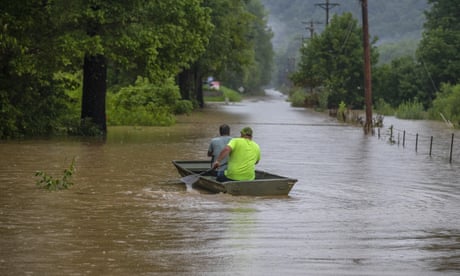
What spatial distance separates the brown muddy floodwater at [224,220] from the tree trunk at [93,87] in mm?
6824

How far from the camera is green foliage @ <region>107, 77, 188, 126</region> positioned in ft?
153

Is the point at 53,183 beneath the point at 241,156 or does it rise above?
beneath

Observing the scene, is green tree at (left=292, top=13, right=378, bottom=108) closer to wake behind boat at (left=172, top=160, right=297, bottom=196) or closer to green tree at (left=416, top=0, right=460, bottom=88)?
green tree at (left=416, top=0, right=460, bottom=88)

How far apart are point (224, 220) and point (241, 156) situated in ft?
11.8

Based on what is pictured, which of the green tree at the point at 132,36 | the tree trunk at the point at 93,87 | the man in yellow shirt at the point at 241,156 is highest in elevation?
the green tree at the point at 132,36

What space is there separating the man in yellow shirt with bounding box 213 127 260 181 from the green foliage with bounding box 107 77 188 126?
88.6 feet

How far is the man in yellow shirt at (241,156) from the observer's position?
19.1 meters

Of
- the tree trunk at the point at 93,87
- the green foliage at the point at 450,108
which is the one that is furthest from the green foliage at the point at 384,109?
the tree trunk at the point at 93,87

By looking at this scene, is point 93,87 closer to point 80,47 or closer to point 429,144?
point 80,47

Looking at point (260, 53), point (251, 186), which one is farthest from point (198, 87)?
point (260, 53)

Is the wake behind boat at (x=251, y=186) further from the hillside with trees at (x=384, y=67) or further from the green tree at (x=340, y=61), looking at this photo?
the green tree at (x=340, y=61)

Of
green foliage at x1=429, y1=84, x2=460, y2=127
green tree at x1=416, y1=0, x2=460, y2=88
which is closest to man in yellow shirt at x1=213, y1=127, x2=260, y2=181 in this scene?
green foliage at x1=429, y1=84, x2=460, y2=127

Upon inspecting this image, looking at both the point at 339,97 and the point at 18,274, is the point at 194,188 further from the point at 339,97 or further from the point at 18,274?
the point at 339,97

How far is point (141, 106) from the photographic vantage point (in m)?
48.3
